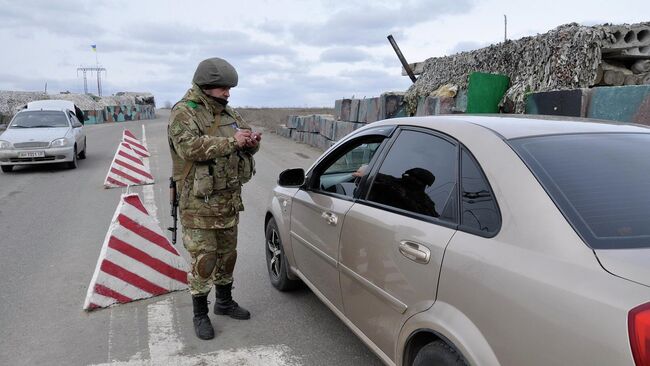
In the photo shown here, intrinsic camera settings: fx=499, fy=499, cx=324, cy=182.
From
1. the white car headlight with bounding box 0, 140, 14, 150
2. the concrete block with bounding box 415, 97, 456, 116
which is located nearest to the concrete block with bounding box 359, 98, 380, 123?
the concrete block with bounding box 415, 97, 456, 116

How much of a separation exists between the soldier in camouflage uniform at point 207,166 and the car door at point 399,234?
107 cm

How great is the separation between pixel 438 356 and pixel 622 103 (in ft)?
19.1

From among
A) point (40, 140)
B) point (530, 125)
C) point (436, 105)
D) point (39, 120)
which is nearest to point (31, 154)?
point (40, 140)

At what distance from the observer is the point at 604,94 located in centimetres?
671

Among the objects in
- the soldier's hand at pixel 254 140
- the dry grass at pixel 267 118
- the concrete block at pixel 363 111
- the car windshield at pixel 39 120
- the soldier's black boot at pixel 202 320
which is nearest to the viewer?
the soldier's hand at pixel 254 140

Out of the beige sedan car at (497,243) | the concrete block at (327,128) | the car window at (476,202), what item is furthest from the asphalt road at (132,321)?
the concrete block at (327,128)

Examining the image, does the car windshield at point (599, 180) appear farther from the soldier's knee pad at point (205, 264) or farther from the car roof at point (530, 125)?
the soldier's knee pad at point (205, 264)

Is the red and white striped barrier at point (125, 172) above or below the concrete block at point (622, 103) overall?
below

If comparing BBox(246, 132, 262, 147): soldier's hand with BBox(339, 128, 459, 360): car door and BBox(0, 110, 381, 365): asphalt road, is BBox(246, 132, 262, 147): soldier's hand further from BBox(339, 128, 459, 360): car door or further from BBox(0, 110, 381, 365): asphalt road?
BBox(0, 110, 381, 365): asphalt road

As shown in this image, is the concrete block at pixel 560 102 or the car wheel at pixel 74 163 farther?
the car wheel at pixel 74 163

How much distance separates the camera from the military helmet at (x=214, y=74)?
3.47m

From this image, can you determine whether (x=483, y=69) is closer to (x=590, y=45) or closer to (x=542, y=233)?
(x=590, y=45)

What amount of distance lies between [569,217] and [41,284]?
14.9 feet

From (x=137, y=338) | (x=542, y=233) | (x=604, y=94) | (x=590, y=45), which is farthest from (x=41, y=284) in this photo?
(x=590, y=45)
